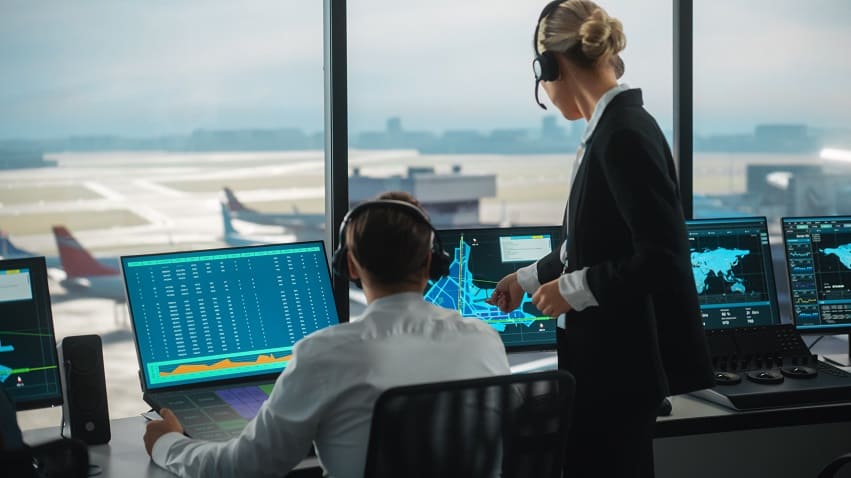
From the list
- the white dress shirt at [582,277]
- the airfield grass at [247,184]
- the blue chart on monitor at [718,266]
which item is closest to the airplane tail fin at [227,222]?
the airfield grass at [247,184]

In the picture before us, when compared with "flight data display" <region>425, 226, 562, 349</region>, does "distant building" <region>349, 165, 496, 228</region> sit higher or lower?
higher

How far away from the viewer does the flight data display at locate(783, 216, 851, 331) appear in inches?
103

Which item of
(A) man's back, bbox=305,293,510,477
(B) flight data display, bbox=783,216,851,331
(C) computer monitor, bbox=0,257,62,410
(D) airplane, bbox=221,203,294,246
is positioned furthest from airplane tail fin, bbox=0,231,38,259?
(A) man's back, bbox=305,293,510,477

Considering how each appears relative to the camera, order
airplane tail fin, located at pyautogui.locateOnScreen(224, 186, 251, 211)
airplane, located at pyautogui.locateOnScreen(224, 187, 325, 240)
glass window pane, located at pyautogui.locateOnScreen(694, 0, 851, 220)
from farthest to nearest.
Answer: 1. airplane tail fin, located at pyautogui.locateOnScreen(224, 186, 251, 211)
2. glass window pane, located at pyautogui.locateOnScreen(694, 0, 851, 220)
3. airplane, located at pyautogui.locateOnScreen(224, 187, 325, 240)

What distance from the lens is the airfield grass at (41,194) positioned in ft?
63.5

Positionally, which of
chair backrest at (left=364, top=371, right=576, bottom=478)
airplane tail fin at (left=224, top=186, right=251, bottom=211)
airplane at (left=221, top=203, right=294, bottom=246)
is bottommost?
chair backrest at (left=364, top=371, right=576, bottom=478)

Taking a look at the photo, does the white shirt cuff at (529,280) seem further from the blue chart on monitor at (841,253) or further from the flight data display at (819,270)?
the blue chart on monitor at (841,253)

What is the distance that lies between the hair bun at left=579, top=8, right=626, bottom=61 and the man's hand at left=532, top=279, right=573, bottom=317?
18.3 inches

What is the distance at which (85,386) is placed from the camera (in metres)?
1.89

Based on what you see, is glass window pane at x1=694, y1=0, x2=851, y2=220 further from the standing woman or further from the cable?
the cable

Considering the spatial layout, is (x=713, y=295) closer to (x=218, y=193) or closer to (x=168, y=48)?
(x=168, y=48)

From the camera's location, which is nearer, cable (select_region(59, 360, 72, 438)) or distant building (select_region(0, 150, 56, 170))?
cable (select_region(59, 360, 72, 438))

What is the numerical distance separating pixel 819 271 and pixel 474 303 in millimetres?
1107

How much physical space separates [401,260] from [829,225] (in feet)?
6.17
